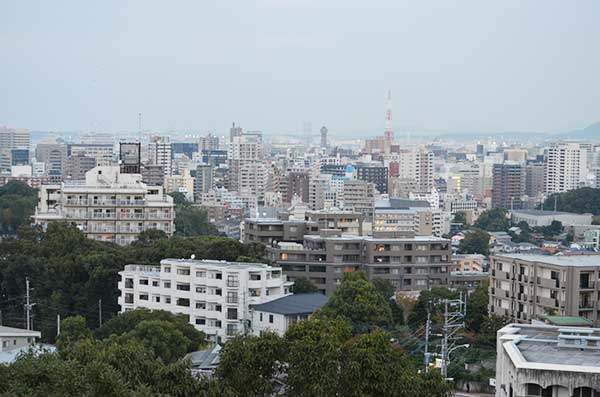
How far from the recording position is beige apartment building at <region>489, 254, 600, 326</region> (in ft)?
63.5

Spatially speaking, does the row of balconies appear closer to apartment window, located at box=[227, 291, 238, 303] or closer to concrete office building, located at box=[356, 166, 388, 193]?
apartment window, located at box=[227, 291, 238, 303]

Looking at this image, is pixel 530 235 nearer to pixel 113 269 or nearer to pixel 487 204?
pixel 487 204

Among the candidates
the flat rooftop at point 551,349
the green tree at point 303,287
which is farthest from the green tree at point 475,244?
the flat rooftop at point 551,349

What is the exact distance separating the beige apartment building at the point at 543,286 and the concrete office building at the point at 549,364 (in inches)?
240

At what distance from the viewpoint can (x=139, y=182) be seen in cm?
3119

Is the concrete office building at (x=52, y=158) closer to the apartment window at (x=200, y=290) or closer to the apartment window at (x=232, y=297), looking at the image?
the apartment window at (x=200, y=290)

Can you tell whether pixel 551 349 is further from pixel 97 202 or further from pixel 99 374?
pixel 97 202

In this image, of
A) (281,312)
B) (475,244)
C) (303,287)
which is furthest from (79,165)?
(281,312)

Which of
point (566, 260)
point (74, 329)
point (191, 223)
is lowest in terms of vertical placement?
point (191, 223)

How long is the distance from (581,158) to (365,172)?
13.1 meters

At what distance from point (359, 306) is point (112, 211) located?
1132 centimetres

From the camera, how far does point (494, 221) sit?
54219 mm

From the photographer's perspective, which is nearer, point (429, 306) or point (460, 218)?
point (429, 306)

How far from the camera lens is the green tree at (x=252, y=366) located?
1307 cm
